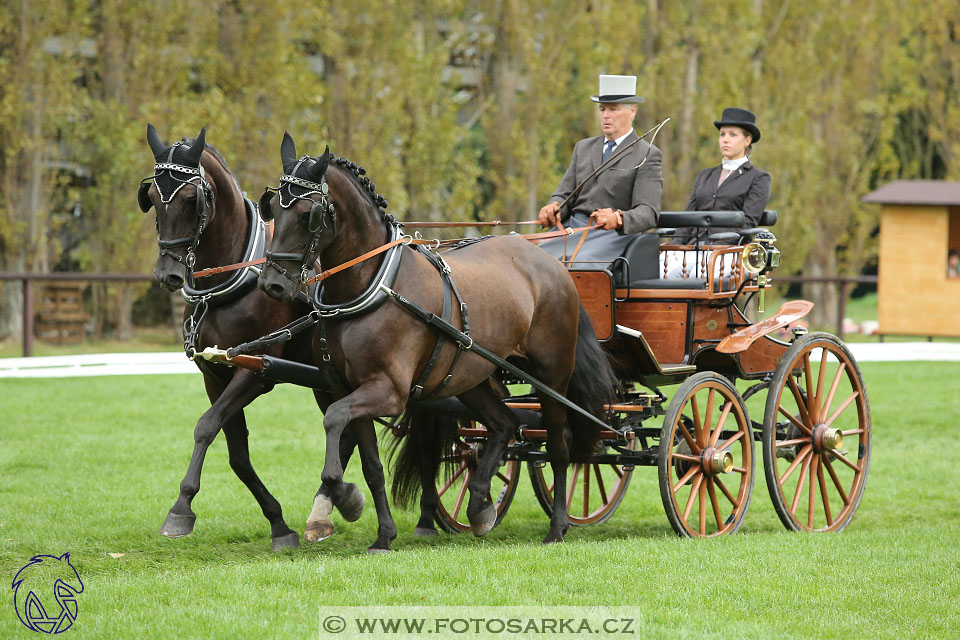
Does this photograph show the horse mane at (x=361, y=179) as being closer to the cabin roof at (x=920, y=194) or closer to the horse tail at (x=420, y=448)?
the horse tail at (x=420, y=448)

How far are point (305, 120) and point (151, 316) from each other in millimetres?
6177

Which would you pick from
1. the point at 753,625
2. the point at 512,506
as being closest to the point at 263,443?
the point at 512,506

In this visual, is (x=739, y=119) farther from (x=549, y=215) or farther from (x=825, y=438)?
(x=825, y=438)

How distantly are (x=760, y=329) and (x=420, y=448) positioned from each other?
196 centimetres

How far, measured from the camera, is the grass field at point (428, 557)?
427cm

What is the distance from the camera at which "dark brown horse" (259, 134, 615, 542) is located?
16.1 feet

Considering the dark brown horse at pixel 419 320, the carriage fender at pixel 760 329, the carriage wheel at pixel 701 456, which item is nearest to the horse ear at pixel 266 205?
the dark brown horse at pixel 419 320

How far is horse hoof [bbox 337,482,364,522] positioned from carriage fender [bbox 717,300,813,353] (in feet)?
6.78

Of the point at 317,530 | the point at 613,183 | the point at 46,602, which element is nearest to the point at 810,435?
the point at 613,183

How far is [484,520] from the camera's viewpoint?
19.7ft

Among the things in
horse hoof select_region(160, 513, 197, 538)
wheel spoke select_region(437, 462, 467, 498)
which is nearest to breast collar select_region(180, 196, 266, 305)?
horse hoof select_region(160, 513, 197, 538)

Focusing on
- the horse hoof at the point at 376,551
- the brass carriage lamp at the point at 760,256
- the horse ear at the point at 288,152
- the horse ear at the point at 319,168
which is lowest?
the horse hoof at the point at 376,551

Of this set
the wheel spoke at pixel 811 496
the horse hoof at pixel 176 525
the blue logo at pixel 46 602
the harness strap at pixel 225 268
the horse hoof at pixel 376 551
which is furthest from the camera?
the wheel spoke at pixel 811 496

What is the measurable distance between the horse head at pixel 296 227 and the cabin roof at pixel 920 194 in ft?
50.9
